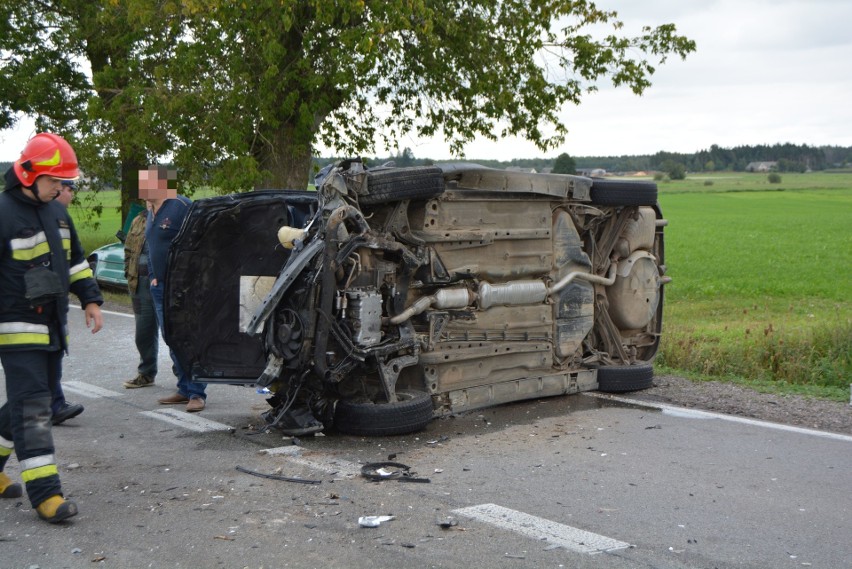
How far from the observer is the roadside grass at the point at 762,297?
10305 mm

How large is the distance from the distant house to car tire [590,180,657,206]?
11275 cm

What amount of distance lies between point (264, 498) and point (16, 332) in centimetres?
160

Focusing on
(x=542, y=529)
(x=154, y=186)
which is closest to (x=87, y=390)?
(x=154, y=186)

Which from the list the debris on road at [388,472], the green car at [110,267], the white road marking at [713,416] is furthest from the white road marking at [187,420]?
the green car at [110,267]

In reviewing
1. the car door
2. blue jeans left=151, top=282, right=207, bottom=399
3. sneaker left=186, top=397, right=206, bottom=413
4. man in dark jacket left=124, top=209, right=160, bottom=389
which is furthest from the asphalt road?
man in dark jacket left=124, top=209, right=160, bottom=389

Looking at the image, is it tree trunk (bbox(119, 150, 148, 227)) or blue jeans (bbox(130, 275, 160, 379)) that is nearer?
blue jeans (bbox(130, 275, 160, 379))

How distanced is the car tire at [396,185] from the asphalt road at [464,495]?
5.47 ft

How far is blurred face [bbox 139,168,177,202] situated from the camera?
8188 millimetres

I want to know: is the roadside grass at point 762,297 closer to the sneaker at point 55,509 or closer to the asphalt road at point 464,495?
the asphalt road at point 464,495

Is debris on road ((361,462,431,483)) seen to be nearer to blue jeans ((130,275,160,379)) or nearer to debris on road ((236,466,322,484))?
debris on road ((236,466,322,484))

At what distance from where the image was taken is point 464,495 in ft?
18.4

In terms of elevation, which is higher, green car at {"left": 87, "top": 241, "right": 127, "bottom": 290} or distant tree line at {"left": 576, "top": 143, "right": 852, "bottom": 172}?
distant tree line at {"left": 576, "top": 143, "right": 852, "bottom": 172}

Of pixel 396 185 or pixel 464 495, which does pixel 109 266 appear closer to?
pixel 396 185

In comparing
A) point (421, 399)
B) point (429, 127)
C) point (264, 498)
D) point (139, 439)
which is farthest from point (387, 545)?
point (429, 127)
